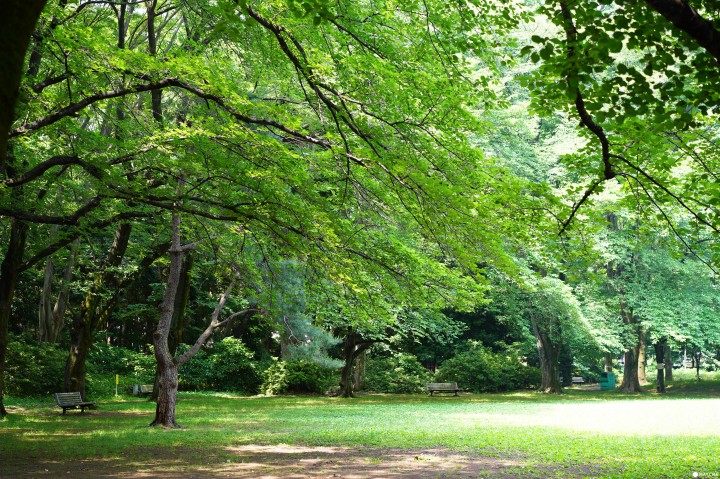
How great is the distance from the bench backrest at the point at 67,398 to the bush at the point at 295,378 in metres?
12.2

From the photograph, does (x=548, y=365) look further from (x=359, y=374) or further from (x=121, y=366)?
(x=121, y=366)

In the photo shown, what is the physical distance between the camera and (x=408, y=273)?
10.6m

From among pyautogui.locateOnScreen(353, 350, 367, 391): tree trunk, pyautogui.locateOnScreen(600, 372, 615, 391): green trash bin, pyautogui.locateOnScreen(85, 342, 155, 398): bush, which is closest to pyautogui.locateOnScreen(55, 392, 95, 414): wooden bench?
pyautogui.locateOnScreen(85, 342, 155, 398): bush

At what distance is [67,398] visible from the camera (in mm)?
17312

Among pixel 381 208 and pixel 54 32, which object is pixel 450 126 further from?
pixel 54 32

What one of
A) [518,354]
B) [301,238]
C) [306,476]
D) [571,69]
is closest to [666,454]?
[306,476]

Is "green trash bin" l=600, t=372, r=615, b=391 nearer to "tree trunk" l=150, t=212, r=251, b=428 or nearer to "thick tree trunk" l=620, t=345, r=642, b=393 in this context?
"thick tree trunk" l=620, t=345, r=642, b=393

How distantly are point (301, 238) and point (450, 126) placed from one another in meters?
3.10

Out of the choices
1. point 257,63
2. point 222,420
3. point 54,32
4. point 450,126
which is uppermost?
point 257,63

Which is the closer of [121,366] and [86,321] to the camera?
[86,321]

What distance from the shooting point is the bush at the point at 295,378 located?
29.2 metres

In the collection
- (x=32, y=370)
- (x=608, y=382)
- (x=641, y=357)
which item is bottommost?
(x=608, y=382)

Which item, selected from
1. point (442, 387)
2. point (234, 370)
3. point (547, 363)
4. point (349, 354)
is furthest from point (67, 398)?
point (547, 363)

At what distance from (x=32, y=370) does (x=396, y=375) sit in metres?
17.0
